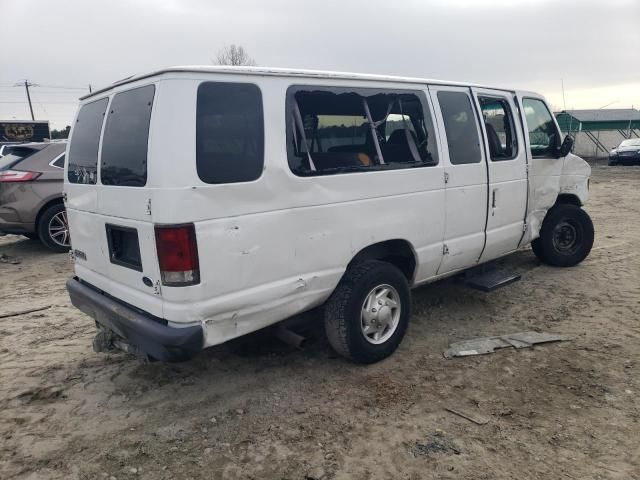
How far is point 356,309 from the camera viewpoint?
11.7 feet

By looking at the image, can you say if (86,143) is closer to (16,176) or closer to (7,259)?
(16,176)

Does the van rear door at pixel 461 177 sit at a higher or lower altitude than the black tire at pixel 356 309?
higher

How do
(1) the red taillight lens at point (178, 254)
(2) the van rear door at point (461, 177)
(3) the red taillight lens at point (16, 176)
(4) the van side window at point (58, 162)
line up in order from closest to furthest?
(1) the red taillight lens at point (178, 254), (2) the van rear door at point (461, 177), (3) the red taillight lens at point (16, 176), (4) the van side window at point (58, 162)

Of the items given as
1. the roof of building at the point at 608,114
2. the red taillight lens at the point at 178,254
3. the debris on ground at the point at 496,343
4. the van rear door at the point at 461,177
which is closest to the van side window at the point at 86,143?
the red taillight lens at the point at 178,254

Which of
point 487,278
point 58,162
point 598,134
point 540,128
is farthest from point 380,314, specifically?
point 598,134

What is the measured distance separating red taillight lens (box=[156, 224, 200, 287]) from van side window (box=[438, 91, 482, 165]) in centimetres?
242

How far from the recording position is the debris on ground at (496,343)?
158 inches

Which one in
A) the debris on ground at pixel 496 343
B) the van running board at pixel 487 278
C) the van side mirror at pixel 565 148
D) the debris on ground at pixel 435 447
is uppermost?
the van side mirror at pixel 565 148

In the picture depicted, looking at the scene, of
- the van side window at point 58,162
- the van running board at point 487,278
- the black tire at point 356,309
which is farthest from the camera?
the van side window at point 58,162

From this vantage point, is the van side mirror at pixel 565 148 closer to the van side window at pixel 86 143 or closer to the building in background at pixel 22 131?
the van side window at pixel 86 143

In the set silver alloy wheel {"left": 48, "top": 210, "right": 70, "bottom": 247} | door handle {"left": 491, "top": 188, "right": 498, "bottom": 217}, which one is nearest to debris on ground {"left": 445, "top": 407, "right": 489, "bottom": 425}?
door handle {"left": 491, "top": 188, "right": 498, "bottom": 217}

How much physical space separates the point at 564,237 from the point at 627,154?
68.3 feet

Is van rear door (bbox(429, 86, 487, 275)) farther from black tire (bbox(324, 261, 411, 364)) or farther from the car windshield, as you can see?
the car windshield

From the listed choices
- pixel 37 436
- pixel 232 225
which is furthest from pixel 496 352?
pixel 37 436
